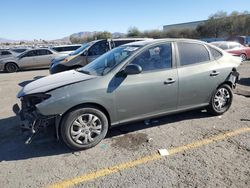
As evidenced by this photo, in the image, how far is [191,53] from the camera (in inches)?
209

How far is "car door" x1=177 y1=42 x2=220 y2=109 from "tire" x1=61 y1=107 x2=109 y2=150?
1.65 m

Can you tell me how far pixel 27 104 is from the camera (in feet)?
14.6

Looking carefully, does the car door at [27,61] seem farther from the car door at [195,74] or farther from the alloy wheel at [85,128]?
the alloy wheel at [85,128]

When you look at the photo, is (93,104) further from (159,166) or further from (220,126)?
(220,126)

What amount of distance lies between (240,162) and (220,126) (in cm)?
145

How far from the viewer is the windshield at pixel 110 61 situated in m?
4.68

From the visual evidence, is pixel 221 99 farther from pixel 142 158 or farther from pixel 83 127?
pixel 83 127

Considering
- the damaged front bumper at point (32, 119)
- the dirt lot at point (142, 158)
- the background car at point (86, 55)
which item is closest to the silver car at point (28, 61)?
the background car at point (86, 55)

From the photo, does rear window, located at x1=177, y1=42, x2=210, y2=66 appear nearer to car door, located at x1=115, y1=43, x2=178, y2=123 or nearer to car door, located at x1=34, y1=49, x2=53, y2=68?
car door, located at x1=115, y1=43, x2=178, y2=123

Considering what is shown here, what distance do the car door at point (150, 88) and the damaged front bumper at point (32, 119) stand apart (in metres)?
1.18

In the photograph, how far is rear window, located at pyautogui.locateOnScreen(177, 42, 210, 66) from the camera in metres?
5.17

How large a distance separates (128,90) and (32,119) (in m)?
1.62

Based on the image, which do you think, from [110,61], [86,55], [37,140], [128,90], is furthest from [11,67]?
[128,90]

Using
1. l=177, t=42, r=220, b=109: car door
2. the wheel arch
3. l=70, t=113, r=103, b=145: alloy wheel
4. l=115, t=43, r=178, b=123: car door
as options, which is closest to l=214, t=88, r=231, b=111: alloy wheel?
l=177, t=42, r=220, b=109: car door
